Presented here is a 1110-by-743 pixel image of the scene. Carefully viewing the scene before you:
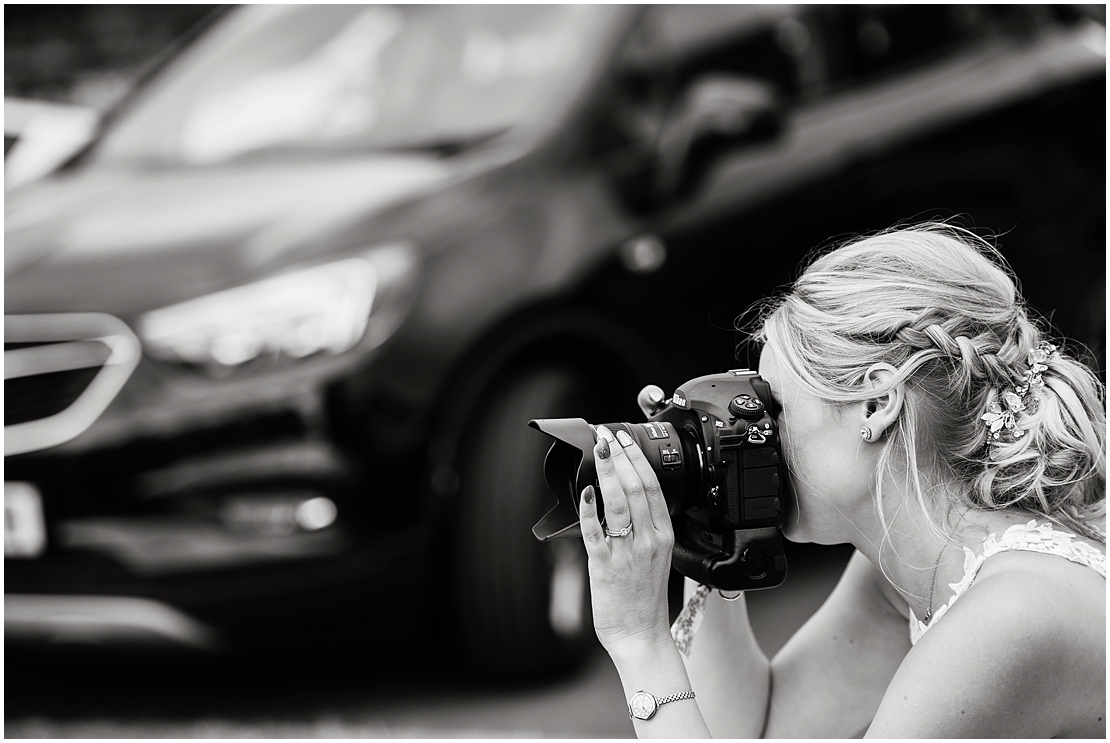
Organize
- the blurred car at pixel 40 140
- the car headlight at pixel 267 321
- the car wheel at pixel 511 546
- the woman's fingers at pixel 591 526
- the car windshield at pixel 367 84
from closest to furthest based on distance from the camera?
the woman's fingers at pixel 591 526
the car headlight at pixel 267 321
the car wheel at pixel 511 546
the car windshield at pixel 367 84
the blurred car at pixel 40 140

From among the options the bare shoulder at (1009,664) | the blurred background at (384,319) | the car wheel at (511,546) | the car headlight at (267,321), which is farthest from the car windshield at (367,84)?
the bare shoulder at (1009,664)

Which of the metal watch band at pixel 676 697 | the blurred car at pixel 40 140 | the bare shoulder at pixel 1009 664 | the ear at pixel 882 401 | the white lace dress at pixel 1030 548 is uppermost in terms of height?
the blurred car at pixel 40 140

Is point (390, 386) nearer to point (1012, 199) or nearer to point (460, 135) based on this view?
point (460, 135)

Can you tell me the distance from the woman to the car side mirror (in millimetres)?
1273

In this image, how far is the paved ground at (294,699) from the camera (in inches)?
99.5

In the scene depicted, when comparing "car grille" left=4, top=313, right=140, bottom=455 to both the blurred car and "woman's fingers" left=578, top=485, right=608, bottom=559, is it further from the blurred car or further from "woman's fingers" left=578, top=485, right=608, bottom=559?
"woman's fingers" left=578, top=485, right=608, bottom=559

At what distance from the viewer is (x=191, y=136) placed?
301 cm

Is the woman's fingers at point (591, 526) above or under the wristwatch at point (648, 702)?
above

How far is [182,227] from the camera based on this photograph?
253cm

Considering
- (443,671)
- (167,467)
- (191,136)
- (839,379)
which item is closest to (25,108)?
(191,136)

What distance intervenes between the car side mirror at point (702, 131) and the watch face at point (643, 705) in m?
1.68

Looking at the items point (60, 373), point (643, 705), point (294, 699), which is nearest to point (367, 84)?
point (60, 373)

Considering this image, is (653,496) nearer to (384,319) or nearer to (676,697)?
(676,697)

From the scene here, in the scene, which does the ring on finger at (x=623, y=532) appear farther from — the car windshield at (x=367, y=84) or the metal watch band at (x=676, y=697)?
the car windshield at (x=367, y=84)
